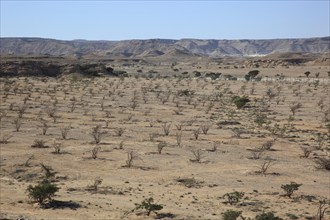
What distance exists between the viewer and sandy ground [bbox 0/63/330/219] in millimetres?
14680

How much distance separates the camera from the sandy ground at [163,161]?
1468 centimetres

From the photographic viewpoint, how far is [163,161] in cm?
2078

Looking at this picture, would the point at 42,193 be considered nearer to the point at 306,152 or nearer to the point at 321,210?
the point at 321,210

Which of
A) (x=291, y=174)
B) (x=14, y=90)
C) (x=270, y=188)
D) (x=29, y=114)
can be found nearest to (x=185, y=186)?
(x=270, y=188)

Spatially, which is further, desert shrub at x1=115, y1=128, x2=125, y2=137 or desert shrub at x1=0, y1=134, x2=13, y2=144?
desert shrub at x1=115, y1=128, x2=125, y2=137

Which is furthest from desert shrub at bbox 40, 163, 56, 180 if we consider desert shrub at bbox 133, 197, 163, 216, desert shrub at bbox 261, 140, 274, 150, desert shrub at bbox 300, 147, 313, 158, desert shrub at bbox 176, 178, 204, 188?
desert shrub at bbox 300, 147, 313, 158

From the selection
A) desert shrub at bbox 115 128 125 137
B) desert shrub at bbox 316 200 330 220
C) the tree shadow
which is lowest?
desert shrub at bbox 316 200 330 220

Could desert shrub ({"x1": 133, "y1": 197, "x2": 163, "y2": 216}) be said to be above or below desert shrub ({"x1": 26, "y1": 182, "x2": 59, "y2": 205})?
below

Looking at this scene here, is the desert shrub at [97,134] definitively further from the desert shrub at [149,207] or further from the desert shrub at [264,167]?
the desert shrub at [149,207]

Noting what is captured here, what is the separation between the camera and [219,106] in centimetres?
4112

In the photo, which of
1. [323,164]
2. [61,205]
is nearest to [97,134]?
[323,164]

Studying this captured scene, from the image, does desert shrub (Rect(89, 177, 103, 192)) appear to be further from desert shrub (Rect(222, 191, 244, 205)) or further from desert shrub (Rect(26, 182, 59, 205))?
desert shrub (Rect(222, 191, 244, 205))

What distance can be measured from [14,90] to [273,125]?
2716cm

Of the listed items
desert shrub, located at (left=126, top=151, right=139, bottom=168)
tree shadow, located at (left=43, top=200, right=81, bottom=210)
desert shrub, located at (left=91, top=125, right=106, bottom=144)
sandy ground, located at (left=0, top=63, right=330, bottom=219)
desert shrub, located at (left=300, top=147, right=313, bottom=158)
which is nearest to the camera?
tree shadow, located at (left=43, top=200, right=81, bottom=210)
